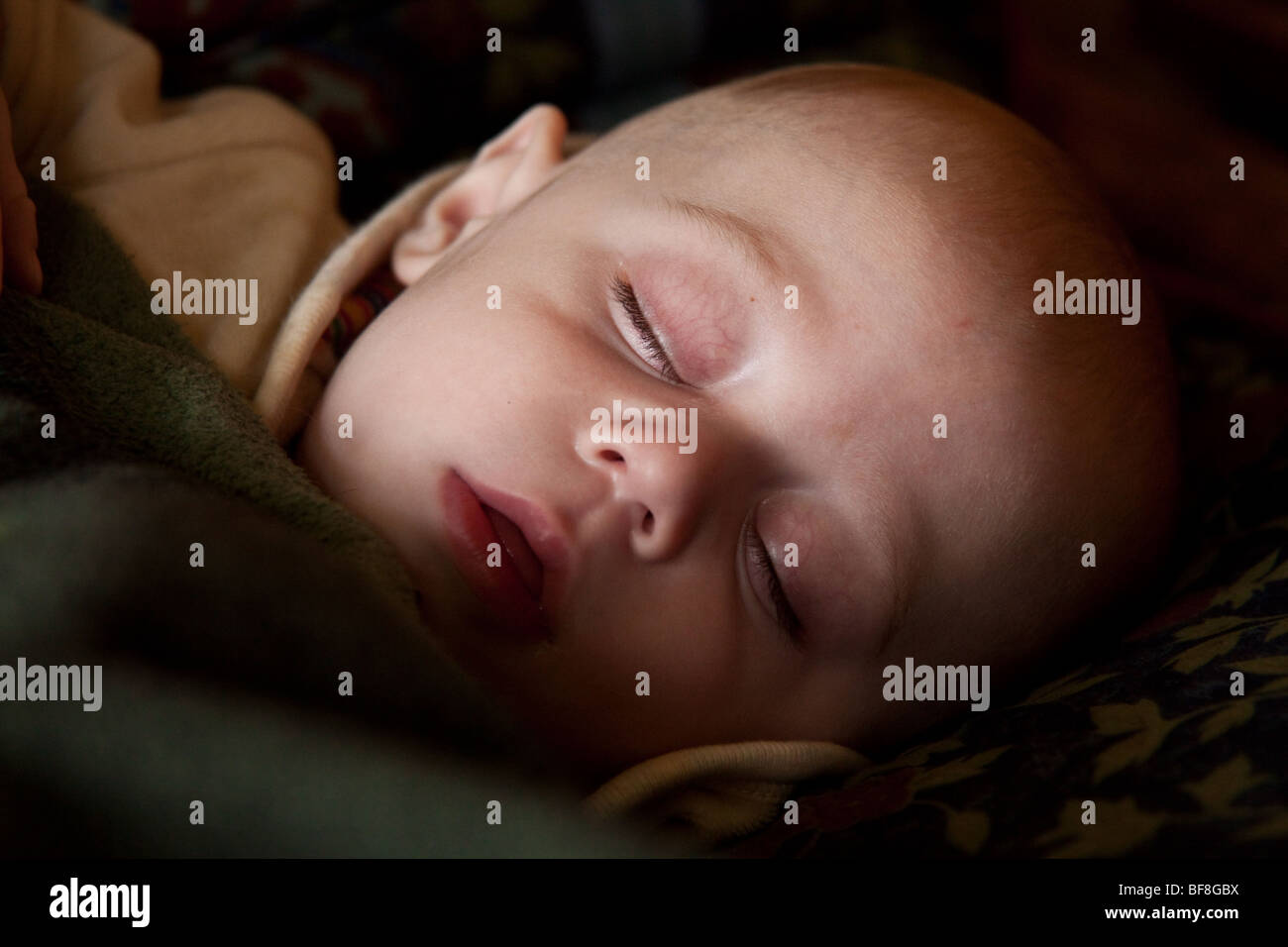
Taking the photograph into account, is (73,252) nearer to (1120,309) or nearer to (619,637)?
(619,637)

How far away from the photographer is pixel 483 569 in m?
0.86

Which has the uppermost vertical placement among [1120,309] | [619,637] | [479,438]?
[1120,309]

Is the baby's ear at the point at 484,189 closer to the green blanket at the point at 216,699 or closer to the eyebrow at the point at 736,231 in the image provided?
the eyebrow at the point at 736,231

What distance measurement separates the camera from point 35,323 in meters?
0.84

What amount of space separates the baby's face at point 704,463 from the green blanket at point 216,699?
0.20 metres

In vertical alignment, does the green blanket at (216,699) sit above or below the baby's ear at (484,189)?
below

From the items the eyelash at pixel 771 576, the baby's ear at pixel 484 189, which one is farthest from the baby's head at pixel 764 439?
the baby's ear at pixel 484 189

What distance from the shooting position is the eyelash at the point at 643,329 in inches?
35.9

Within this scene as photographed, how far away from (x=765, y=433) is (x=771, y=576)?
0.13m
